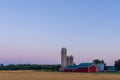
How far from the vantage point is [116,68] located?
11525cm

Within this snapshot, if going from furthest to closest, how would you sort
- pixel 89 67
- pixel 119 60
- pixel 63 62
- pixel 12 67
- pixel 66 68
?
pixel 12 67, pixel 63 62, pixel 66 68, pixel 89 67, pixel 119 60

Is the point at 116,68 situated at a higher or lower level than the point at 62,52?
lower

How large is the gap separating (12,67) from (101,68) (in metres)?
71.9

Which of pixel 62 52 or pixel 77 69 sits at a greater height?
pixel 62 52

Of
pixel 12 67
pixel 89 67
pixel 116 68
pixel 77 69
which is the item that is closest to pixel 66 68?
pixel 77 69

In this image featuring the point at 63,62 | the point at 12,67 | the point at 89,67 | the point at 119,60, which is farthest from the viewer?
the point at 12,67

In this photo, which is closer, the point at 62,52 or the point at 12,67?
the point at 62,52

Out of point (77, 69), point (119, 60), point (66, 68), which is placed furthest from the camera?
point (66, 68)

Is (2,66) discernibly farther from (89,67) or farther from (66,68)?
(89,67)

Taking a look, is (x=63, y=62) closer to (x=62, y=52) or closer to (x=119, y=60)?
(x=62, y=52)

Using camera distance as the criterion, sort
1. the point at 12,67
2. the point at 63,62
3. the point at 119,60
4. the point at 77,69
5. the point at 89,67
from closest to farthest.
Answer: the point at 119,60
the point at 89,67
the point at 77,69
the point at 63,62
the point at 12,67

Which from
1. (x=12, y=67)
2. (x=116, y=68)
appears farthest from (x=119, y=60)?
(x=12, y=67)

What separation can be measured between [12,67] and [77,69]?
210 feet

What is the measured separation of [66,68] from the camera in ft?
461
